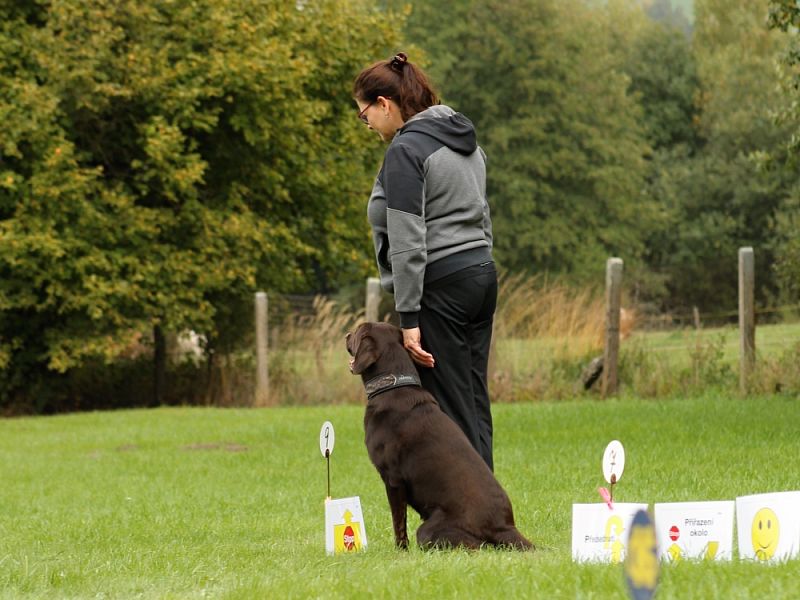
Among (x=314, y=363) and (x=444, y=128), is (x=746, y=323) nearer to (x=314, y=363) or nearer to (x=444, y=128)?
(x=314, y=363)

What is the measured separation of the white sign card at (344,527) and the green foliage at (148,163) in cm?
1514

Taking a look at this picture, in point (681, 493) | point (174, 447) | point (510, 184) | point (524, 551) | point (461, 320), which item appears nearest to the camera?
point (524, 551)

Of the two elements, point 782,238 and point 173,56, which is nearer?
point 173,56

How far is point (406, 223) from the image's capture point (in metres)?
5.73

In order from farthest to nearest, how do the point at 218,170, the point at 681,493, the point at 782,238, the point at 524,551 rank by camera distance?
the point at 782,238 < the point at 218,170 < the point at 681,493 < the point at 524,551

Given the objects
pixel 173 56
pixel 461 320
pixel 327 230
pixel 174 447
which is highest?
pixel 173 56

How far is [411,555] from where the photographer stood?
548 cm

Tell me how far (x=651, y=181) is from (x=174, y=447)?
40229 millimetres

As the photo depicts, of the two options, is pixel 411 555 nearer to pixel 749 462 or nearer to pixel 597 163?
pixel 749 462

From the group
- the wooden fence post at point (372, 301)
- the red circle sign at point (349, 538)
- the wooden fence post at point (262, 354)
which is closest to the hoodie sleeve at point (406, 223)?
the red circle sign at point (349, 538)

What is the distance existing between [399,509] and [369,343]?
0.75 meters

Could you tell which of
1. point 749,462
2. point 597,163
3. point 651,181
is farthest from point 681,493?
point 651,181

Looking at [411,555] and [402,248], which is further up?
[402,248]

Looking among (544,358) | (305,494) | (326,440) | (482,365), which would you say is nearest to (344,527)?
(326,440)
